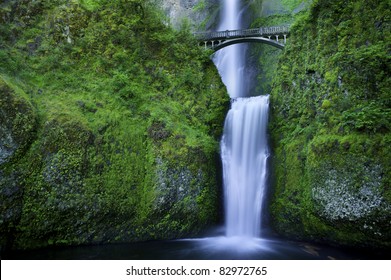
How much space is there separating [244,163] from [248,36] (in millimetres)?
12631

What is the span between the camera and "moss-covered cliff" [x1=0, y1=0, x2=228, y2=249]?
8.46 metres

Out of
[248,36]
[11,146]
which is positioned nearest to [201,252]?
[11,146]

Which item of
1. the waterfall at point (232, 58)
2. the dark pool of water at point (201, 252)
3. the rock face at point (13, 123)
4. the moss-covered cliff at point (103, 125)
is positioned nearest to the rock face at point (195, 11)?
the waterfall at point (232, 58)

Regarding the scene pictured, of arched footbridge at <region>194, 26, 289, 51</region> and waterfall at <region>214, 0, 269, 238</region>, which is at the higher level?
arched footbridge at <region>194, 26, 289, 51</region>

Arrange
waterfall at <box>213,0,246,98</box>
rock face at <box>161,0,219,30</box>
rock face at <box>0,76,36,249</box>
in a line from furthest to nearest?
rock face at <box>161,0,219,30</box> → waterfall at <box>213,0,246,98</box> → rock face at <box>0,76,36,249</box>

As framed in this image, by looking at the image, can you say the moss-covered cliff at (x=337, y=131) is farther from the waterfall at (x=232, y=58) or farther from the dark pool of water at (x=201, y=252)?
→ the waterfall at (x=232, y=58)

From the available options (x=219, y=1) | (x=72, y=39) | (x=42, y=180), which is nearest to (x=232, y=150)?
(x=42, y=180)

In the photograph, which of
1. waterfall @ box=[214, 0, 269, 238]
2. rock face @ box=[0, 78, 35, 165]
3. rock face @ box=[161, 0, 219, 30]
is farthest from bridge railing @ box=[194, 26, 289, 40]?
rock face @ box=[0, 78, 35, 165]

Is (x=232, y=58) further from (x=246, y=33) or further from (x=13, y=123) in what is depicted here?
(x=13, y=123)

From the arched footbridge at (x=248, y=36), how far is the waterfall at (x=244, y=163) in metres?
9.04

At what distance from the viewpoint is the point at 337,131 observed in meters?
8.94

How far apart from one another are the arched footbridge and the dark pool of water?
49.6 ft

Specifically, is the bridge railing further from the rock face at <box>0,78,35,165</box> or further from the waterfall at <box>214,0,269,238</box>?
the rock face at <box>0,78,35,165</box>

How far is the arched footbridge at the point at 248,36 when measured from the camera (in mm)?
20500
